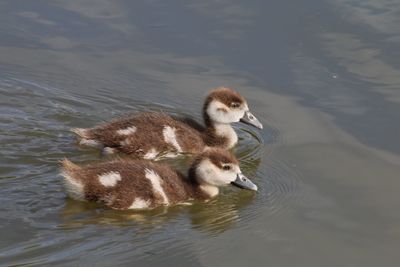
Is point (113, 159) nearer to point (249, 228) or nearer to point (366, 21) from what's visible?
point (249, 228)

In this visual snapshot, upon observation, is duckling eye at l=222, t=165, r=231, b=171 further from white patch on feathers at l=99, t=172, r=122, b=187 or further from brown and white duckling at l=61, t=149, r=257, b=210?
white patch on feathers at l=99, t=172, r=122, b=187

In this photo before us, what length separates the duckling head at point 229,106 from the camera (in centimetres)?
677

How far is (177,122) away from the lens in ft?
21.9

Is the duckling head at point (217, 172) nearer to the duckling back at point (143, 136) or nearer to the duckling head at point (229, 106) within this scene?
the duckling back at point (143, 136)

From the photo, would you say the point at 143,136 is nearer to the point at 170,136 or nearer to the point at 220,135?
the point at 170,136

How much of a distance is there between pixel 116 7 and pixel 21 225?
361 cm

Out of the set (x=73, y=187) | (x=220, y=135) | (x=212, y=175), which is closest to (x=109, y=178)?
(x=73, y=187)

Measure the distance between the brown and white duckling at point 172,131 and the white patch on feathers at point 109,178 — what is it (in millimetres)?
765

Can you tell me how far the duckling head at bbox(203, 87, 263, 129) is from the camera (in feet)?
22.2

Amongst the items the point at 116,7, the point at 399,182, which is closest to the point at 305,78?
the point at 399,182

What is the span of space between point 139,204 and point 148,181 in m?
0.16

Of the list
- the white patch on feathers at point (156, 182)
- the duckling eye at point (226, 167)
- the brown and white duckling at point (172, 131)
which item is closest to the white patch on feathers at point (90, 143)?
the brown and white duckling at point (172, 131)

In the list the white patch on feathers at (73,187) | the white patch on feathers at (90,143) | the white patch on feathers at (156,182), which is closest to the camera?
the white patch on feathers at (73,187)

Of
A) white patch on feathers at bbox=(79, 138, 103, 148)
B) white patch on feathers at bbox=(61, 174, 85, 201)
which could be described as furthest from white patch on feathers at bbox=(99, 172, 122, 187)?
white patch on feathers at bbox=(79, 138, 103, 148)
